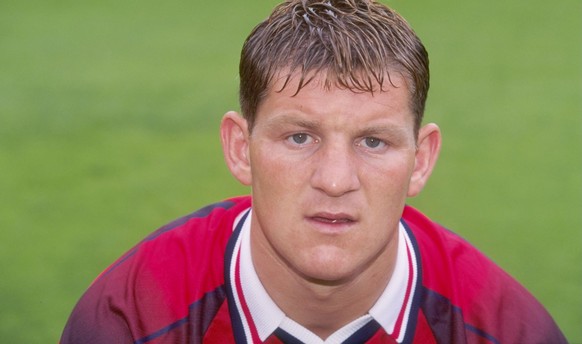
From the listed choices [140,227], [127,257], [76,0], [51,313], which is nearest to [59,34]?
[76,0]

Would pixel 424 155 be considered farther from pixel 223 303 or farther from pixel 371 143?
pixel 223 303

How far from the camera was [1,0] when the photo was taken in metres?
8.20

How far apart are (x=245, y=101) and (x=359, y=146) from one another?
0.36 m

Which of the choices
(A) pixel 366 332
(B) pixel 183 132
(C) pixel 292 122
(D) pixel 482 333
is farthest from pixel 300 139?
(B) pixel 183 132

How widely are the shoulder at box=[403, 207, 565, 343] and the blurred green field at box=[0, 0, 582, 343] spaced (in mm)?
1428

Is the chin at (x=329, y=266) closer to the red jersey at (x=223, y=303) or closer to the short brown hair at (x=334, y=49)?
the red jersey at (x=223, y=303)

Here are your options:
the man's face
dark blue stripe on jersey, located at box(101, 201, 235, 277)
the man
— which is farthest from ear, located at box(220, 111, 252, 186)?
dark blue stripe on jersey, located at box(101, 201, 235, 277)

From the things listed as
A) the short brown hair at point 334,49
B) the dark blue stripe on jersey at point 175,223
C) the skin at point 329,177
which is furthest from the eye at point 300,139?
the dark blue stripe on jersey at point 175,223

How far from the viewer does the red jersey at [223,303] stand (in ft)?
8.73

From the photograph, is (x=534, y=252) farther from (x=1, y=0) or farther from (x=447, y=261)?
(x=1, y=0)

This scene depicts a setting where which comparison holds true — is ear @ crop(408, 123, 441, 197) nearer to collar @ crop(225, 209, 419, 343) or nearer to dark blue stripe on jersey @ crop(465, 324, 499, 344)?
collar @ crop(225, 209, 419, 343)

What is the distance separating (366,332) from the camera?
2699 millimetres

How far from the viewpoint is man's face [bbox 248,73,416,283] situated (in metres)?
2.42

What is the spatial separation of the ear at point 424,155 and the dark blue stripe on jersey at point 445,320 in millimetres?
272
